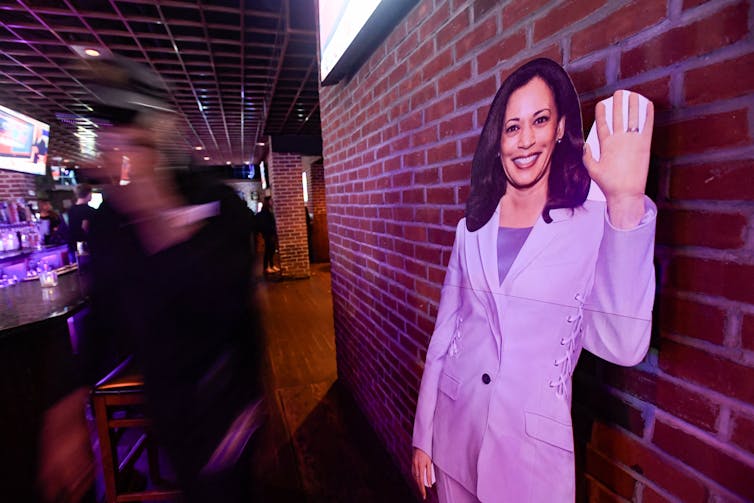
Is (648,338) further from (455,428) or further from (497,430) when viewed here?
(455,428)

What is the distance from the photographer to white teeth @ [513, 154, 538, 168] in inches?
39.8

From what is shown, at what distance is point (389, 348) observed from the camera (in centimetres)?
231

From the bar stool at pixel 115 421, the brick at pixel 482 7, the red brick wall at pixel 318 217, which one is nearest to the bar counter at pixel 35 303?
the bar stool at pixel 115 421

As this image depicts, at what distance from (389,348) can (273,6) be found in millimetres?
3277

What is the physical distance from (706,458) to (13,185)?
12.4 m

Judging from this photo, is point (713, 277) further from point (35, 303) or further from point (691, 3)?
point (35, 303)

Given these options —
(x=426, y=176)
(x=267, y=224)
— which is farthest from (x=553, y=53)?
(x=267, y=224)

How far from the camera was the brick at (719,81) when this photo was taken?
626 mm

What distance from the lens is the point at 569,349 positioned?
92cm

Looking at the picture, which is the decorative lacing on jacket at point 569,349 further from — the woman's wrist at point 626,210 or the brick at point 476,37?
the brick at point 476,37

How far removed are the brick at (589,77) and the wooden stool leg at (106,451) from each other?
2.55m

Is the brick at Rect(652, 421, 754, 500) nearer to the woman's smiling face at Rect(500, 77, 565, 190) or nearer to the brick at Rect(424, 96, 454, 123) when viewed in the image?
the woman's smiling face at Rect(500, 77, 565, 190)

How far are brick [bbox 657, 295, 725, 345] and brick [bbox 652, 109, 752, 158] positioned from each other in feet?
1.05

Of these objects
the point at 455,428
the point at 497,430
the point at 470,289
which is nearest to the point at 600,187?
the point at 470,289
